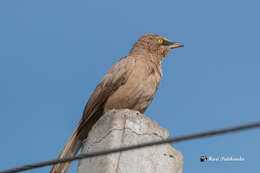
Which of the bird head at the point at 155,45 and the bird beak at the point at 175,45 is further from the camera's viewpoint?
the bird beak at the point at 175,45

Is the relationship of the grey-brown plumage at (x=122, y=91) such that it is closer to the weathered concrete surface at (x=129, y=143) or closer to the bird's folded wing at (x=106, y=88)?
the bird's folded wing at (x=106, y=88)

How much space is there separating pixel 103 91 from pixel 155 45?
1.83m

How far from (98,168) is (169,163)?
2.44ft

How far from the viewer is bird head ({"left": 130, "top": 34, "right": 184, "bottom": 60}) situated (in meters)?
8.09

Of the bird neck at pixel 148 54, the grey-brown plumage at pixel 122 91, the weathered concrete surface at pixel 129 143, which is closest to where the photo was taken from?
the weathered concrete surface at pixel 129 143

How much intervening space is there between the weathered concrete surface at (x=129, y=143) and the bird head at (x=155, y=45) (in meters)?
2.97

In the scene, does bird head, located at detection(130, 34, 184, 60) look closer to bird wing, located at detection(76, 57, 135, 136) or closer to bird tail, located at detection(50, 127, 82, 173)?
bird wing, located at detection(76, 57, 135, 136)

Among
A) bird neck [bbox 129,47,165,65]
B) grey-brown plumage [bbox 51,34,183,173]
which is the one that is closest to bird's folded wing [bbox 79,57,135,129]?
grey-brown plumage [bbox 51,34,183,173]

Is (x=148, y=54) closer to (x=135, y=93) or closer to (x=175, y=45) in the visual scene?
(x=175, y=45)

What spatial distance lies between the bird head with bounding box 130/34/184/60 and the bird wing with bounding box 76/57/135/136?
103 centimetres

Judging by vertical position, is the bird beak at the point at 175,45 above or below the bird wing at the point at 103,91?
above

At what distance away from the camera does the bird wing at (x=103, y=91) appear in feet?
22.0

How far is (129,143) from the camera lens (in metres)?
4.71

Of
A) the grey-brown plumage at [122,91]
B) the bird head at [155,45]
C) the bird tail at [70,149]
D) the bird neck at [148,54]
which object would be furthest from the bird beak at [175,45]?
the bird tail at [70,149]
